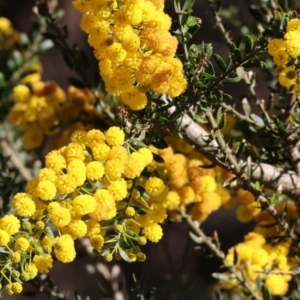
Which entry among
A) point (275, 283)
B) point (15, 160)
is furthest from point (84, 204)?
point (15, 160)

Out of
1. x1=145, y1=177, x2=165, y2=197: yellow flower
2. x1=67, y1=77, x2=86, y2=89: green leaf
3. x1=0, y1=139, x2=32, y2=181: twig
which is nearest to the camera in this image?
x1=145, y1=177, x2=165, y2=197: yellow flower

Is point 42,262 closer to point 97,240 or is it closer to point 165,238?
point 97,240

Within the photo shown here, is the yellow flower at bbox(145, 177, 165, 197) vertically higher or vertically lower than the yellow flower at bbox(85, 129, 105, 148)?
lower

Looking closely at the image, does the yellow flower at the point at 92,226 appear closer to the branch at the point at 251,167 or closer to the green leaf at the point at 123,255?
the green leaf at the point at 123,255

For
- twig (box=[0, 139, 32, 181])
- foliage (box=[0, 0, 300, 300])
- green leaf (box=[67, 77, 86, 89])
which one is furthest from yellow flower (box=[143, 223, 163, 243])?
twig (box=[0, 139, 32, 181])

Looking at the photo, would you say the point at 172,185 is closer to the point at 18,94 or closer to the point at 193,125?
the point at 193,125

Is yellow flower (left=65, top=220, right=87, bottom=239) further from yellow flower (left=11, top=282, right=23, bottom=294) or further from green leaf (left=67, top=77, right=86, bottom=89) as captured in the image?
green leaf (left=67, top=77, right=86, bottom=89)

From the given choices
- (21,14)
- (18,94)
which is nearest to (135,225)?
(18,94)

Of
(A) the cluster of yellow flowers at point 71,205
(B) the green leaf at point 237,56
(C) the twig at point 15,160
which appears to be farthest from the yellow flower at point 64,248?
(C) the twig at point 15,160
